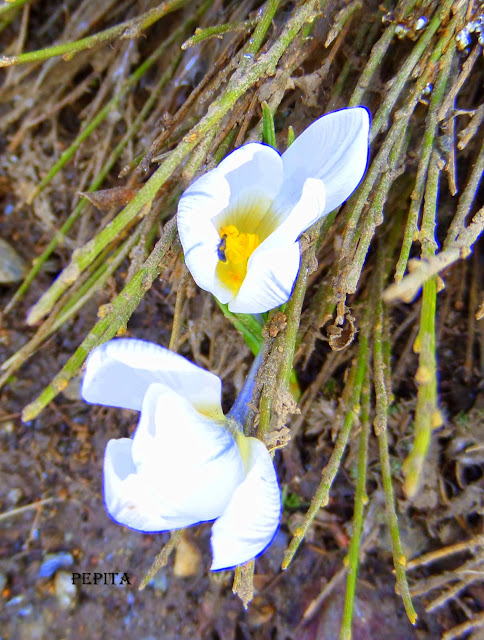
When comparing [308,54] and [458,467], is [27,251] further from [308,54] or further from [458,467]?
[458,467]

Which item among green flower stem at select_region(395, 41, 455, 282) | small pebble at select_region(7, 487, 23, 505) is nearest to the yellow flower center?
green flower stem at select_region(395, 41, 455, 282)

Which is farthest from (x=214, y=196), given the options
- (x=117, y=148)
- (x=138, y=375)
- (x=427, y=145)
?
(x=117, y=148)

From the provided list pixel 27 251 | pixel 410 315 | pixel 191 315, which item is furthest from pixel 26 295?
pixel 410 315

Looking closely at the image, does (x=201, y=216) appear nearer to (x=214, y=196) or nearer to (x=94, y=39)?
(x=214, y=196)

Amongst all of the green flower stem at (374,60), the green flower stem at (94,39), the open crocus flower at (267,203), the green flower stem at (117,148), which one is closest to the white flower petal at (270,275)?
the open crocus flower at (267,203)

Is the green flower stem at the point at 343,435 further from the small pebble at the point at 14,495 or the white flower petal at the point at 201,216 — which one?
the small pebble at the point at 14,495

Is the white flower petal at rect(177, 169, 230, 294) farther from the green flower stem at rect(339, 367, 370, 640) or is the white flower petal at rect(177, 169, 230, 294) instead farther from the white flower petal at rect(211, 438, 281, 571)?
the green flower stem at rect(339, 367, 370, 640)
